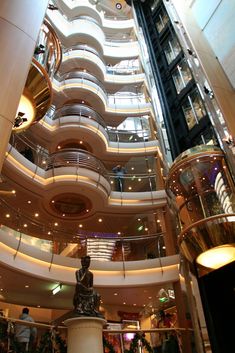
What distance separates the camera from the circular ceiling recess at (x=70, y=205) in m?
15.8

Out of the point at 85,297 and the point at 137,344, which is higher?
the point at 85,297

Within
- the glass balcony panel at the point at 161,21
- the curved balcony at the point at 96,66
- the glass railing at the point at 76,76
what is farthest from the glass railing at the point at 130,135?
the glass balcony panel at the point at 161,21

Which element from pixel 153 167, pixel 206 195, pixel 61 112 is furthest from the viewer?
pixel 153 167

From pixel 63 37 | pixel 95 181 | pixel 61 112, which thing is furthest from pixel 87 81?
pixel 95 181

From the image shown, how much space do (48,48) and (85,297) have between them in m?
5.08

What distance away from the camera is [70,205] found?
53.2 ft

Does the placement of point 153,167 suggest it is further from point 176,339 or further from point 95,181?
point 176,339

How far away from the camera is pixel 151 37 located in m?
15.0

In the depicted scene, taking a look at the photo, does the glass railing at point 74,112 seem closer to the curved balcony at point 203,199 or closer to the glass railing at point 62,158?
the glass railing at point 62,158

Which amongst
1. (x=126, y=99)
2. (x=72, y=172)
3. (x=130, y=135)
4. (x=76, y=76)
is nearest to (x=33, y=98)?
(x=72, y=172)

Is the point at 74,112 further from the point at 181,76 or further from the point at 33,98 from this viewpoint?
the point at 33,98

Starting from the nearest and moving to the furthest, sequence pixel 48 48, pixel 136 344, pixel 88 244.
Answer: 1. pixel 48 48
2. pixel 136 344
3. pixel 88 244

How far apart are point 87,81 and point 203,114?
41.5 feet

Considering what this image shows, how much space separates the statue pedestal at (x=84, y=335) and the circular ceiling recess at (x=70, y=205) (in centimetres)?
949
